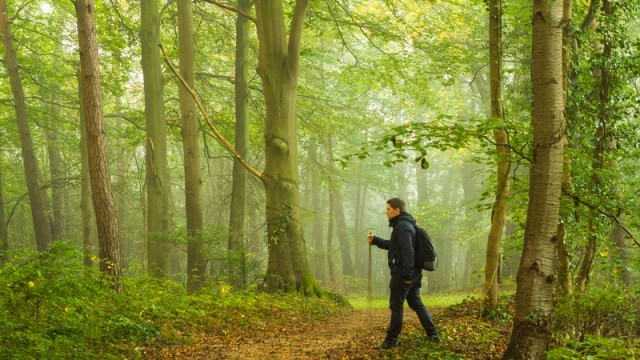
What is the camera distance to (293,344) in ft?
22.6

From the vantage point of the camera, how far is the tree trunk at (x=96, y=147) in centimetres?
773

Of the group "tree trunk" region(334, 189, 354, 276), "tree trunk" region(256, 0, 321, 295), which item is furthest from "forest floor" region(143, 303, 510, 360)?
"tree trunk" region(334, 189, 354, 276)

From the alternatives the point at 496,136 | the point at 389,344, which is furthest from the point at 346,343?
the point at 496,136

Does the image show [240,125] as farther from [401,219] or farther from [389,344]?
[389,344]

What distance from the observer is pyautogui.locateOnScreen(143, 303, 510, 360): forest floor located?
225 inches

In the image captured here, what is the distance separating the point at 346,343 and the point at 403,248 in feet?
5.37

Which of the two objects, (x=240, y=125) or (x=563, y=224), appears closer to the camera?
(x=563, y=224)

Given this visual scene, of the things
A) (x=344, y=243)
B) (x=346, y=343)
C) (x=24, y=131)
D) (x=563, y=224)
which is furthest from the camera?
(x=344, y=243)

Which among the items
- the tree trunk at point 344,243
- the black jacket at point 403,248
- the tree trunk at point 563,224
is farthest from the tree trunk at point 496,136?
the tree trunk at point 344,243

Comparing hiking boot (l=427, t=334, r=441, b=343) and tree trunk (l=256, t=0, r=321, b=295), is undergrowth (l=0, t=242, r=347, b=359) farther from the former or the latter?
hiking boot (l=427, t=334, r=441, b=343)

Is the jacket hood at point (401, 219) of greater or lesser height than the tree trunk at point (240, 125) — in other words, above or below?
below

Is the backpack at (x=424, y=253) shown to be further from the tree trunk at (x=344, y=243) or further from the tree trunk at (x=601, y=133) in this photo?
the tree trunk at (x=344, y=243)

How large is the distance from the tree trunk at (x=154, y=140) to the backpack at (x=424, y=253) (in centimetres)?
771

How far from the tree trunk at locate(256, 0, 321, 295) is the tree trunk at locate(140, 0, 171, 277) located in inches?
116
